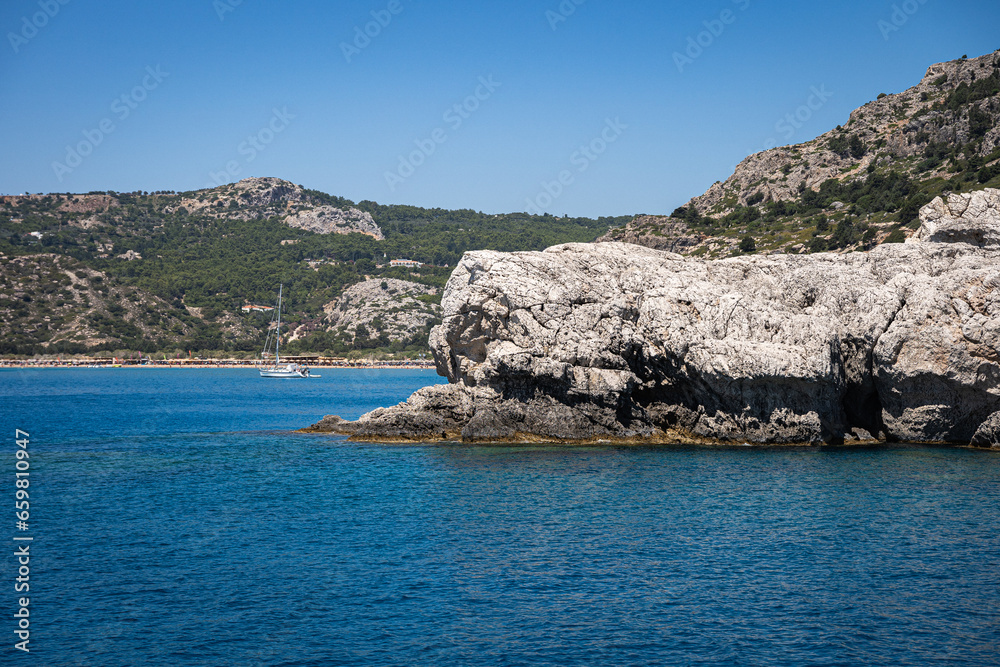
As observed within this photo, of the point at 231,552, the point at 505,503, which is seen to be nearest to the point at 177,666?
the point at 231,552

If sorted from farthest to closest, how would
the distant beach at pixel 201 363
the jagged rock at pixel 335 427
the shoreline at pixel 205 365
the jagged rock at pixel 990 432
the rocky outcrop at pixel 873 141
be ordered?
the shoreline at pixel 205 365 < the distant beach at pixel 201 363 < the rocky outcrop at pixel 873 141 < the jagged rock at pixel 335 427 < the jagged rock at pixel 990 432

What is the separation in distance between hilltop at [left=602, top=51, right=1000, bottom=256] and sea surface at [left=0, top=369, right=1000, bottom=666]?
4400cm

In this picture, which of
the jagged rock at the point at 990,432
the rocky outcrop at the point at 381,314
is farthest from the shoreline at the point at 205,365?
the jagged rock at the point at 990,432

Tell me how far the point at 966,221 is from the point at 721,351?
1646 centimetres

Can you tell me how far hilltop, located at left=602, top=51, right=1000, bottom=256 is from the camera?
73688 mm

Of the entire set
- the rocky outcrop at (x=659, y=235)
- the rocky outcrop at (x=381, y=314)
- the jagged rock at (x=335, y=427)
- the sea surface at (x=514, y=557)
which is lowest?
the sea surface at (x=514, y=557)

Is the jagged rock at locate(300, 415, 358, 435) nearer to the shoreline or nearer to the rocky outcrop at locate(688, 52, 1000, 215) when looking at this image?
the rocky outcrop at locate(688, 52, 1000, 215)

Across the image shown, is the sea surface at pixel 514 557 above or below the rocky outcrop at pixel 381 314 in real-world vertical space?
below

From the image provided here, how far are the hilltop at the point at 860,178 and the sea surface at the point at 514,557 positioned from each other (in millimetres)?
44004

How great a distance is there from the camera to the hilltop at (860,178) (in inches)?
2901

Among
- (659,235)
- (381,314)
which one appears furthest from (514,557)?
(381,314)

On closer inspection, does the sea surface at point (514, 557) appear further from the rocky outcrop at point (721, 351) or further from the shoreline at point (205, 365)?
the shoreline at point (205, 365)

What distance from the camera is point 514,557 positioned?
2084 cm

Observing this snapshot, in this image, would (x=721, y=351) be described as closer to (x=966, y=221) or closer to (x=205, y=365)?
(x=966, y=221)
